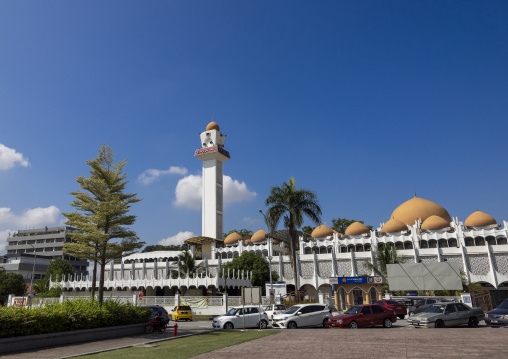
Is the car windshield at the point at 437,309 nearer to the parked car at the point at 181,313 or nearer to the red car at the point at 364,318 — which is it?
the red car at the point at 364,318

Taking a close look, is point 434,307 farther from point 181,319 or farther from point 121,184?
point 121,184

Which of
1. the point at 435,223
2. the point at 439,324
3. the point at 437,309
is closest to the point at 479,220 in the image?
the point at 435,223

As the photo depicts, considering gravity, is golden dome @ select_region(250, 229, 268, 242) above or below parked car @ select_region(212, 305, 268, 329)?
above

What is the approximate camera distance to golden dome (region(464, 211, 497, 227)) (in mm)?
54844

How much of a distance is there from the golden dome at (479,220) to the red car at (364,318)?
44.2m

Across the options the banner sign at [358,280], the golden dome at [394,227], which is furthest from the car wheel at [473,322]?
the golden dome at [394,227]

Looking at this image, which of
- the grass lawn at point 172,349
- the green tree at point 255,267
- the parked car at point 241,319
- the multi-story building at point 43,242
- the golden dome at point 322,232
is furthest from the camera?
the multi-story building at point 43,242

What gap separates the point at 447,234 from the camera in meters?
52.3

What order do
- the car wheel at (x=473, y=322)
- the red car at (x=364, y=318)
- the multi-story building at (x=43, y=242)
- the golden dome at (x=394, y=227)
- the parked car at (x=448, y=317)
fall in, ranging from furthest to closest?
the multi-story building at (x=43, y=242) < the golden dome at (x=394, y=227) < the red car at (x=364, y=318) < the car wheel at (x=473, y=322) < the parked car at (x=448, y=317)

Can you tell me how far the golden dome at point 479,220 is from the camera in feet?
180

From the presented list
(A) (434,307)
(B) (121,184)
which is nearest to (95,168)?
(B) (121,184)

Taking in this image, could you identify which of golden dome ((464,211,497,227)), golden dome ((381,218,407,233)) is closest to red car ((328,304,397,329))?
golden dome ((381,218,407,233))

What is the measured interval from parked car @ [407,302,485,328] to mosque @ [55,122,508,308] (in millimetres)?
13355

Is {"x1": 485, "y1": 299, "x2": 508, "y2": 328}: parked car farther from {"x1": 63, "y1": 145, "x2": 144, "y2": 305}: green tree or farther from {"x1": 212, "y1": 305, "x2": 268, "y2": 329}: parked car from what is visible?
{"x1": 63, "y1": 145, "x2": 144, "y2": 305}: green tree
